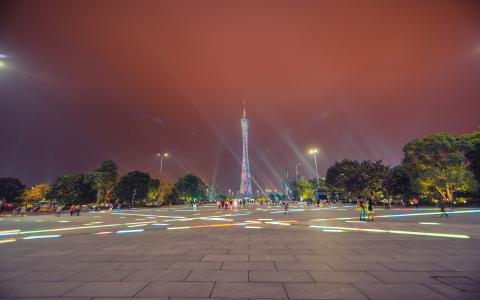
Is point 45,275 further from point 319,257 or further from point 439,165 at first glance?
point 439,165

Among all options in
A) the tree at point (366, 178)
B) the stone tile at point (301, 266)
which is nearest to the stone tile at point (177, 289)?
the stone tile at point (301, 266)

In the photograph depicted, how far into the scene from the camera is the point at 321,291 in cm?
532

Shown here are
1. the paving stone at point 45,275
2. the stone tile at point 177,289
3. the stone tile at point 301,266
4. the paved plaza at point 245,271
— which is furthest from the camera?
the stone tile at point 301,266

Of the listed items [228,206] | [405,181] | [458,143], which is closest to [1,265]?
[228,206]

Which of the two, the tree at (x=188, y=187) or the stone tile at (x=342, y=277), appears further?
the tree at (x=188, y=187)

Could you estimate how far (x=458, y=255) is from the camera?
336 inches

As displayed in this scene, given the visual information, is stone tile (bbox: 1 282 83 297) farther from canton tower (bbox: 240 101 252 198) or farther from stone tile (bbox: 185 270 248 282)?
canton tower (bbox: 240 101 252 198)

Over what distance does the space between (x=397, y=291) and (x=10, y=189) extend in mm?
113350

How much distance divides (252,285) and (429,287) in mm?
3765

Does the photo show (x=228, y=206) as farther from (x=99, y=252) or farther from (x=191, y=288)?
(x=191, y=288)

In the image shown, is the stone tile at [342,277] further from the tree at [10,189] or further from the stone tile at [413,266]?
the tree at [10,189]

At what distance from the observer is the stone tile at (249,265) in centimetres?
712

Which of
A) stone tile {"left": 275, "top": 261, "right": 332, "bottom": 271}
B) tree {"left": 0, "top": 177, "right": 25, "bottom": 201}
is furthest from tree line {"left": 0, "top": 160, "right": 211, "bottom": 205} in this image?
stone tile {"left": 275, "top": 261, "right": 332, "bottom": 271}

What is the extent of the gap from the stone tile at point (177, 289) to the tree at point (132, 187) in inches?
3029
